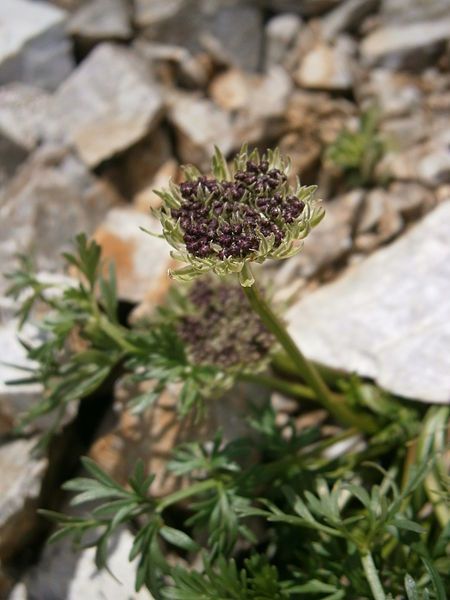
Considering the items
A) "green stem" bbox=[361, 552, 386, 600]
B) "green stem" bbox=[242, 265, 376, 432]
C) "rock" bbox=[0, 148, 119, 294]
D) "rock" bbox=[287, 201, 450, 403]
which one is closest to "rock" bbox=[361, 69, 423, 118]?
"rock" bbox=[287, 201, 450, 403]

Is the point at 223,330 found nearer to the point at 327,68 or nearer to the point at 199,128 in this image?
the point at 199,128

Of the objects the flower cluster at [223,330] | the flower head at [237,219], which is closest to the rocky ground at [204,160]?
the flower cluster at [223,330]

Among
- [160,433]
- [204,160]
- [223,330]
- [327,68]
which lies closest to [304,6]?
[327,68]

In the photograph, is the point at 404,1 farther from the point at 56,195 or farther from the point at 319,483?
Answer: the point at 319,483

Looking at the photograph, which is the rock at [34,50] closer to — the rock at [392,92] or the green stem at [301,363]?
the rock at [392,92]

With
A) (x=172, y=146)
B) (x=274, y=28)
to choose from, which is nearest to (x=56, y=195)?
(x=172, y=146)

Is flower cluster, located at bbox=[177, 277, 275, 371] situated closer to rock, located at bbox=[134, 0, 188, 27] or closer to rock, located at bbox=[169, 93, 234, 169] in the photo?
rock, located at bbox=[169, 93, 234, 169]
